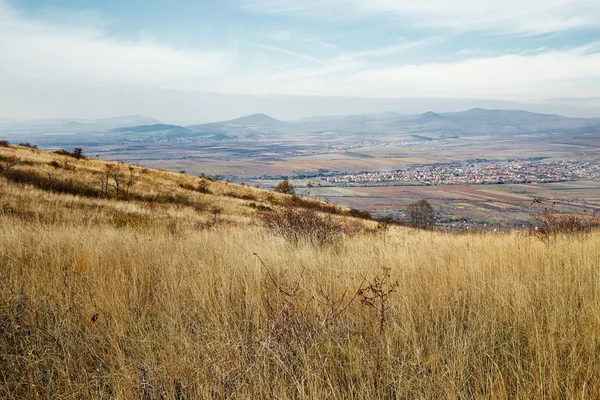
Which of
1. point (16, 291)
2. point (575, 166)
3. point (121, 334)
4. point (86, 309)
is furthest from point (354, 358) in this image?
point (575, 166)

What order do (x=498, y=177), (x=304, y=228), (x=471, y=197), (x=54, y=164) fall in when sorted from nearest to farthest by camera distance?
(x=304, y=228)
(x=54, y=164)
(x=471, y=197)
(x=498, y=177)

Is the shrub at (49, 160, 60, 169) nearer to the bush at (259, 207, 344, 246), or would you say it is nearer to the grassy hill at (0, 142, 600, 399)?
the bush at (259, 207, 344, 246)

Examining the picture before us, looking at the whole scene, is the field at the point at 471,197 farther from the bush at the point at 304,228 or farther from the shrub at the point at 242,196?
the bush at the point at 304,228

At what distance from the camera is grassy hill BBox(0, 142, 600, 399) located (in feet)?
7.41

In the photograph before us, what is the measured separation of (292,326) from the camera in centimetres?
276

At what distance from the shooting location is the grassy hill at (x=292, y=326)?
2.26 meters

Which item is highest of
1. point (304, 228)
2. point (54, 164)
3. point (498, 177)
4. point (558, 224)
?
point (54, 164)

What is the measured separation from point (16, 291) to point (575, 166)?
108 m

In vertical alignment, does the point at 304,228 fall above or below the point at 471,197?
above

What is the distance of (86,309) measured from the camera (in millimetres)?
3354

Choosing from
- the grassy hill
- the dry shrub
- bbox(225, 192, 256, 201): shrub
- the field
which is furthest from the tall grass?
the field

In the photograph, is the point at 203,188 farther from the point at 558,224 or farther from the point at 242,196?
the point at 558,224

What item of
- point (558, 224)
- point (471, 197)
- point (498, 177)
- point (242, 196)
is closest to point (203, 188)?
point (242, 196)

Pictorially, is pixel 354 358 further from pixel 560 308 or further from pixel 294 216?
pixel 294 216
